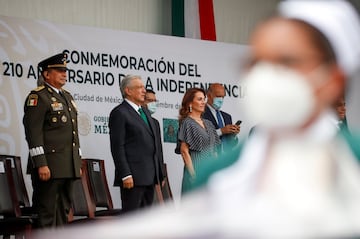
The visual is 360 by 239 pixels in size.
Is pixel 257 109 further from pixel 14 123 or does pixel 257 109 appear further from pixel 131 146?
pixel 14 123

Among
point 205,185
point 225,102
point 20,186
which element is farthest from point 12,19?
point 205,185

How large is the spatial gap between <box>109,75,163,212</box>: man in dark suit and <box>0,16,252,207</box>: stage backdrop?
481 mm

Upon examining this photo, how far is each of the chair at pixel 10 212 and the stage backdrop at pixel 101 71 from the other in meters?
0.60

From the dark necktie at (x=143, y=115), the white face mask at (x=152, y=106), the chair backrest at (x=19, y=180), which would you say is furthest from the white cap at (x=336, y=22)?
the white face mask at (x=152, y=106)

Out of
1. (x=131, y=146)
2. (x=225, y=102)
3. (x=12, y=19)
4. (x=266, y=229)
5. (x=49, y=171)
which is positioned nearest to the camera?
(x=266, y=229)

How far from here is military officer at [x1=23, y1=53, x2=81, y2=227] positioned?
728cm

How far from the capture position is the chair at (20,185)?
786 centimetres

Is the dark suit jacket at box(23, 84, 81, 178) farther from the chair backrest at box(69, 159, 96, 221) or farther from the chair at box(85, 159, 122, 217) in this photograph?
the chair at box(85, 159, 122, 217)

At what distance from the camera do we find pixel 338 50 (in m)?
0.87

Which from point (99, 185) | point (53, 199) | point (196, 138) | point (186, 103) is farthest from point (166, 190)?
point (196, 138)

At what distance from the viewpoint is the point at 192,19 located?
10.5 meters

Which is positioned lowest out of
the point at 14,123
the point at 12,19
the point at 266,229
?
the point at 266,229

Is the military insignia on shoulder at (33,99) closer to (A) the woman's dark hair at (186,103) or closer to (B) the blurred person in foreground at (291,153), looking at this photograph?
(A) the woman's dark hair at (186,103)

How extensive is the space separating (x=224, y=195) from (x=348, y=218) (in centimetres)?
10
